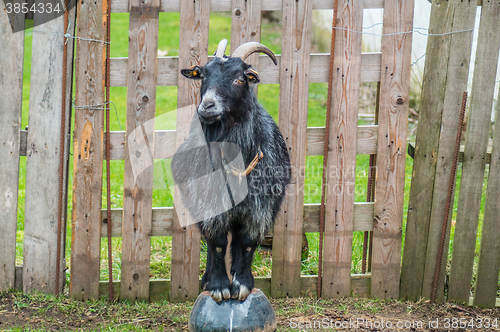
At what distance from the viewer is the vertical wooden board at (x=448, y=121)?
11.9 feet

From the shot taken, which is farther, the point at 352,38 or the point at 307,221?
the point at 307,221

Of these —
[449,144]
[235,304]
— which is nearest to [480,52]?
[449,144]

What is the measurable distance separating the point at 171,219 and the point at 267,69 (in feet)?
4.70

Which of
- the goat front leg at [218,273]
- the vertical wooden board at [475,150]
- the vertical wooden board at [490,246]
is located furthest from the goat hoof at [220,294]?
the vertical wooden board at [490,246]

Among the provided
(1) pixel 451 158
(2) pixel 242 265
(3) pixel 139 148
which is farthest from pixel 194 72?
(1) pixel 451 158

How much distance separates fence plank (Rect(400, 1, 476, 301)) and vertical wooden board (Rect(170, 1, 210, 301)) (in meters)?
1.76

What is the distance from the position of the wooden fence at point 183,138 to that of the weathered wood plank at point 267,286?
0.01m

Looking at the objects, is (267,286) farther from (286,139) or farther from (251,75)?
(251,75)

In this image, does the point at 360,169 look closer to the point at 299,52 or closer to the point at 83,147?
the point at 299,52

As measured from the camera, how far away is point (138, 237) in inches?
153

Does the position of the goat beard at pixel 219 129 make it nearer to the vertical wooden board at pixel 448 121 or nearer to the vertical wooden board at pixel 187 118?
the vertical wooden board at pixel 187 118

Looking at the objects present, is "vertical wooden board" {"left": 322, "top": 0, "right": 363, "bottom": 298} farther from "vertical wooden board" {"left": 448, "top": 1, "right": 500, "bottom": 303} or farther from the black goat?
"vertical wooden board" {"left": 448, "top": 1, "right": 500, "bottom": 303}

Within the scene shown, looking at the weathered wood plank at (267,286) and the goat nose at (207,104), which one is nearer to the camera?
the goat nose at (207,104)

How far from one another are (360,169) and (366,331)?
3.20 m
